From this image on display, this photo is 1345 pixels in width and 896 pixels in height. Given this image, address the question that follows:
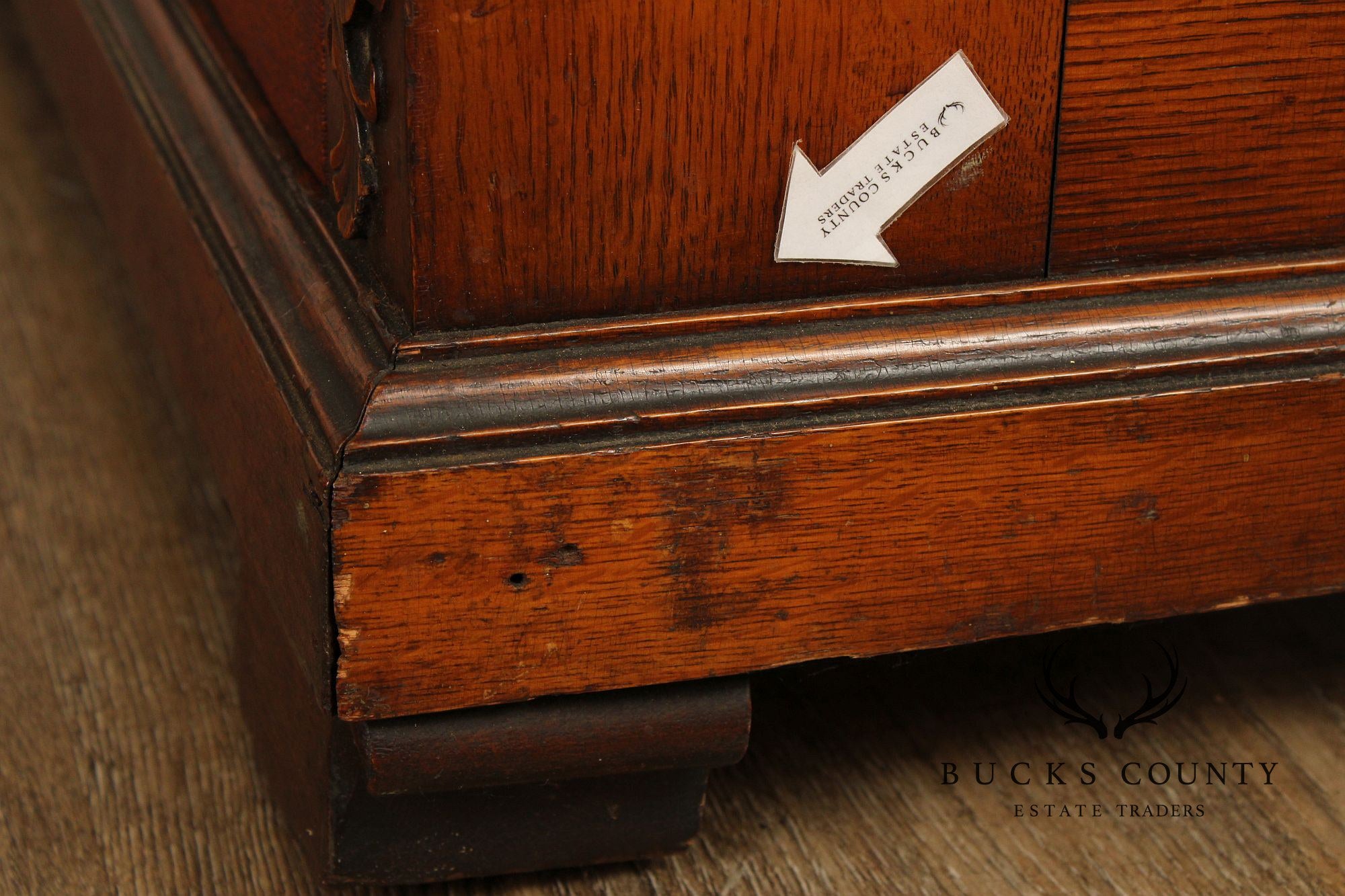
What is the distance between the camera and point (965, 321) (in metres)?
0.77

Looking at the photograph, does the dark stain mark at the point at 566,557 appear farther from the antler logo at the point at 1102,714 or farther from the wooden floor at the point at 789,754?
the antler logo at the point at 1102,714

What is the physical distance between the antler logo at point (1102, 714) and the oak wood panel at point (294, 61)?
1.87 feet

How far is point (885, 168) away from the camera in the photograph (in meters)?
0.75

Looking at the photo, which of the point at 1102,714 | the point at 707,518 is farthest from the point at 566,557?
the point at 1102,714

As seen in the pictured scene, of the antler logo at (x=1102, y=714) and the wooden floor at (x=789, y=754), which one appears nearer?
the wooden floor at (x=789, y=754)

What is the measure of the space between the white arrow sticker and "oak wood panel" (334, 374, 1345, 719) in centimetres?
10

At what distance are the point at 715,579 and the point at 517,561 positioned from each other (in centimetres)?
10

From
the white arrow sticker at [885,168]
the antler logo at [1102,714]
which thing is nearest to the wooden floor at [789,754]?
the antler logo at [1102,714]

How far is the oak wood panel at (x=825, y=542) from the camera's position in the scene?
2.32 feet

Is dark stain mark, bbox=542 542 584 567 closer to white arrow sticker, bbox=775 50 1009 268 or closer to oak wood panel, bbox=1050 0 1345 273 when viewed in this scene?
white arrow sticker, bbox=775 50 1009 268

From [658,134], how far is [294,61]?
0.32 meters

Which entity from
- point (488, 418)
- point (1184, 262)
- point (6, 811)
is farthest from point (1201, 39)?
point (6, 811)

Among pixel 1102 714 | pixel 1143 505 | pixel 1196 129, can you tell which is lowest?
pixel 1102 714

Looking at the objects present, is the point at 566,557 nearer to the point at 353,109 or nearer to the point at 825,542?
the point at 825,542
